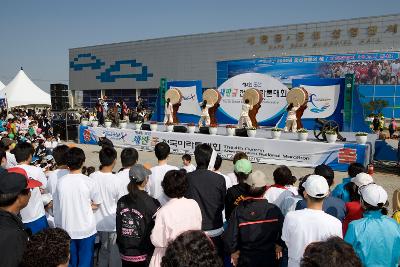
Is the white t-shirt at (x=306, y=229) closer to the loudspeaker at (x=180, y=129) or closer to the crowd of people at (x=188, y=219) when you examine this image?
the crowd of people at (x=188, y=219)

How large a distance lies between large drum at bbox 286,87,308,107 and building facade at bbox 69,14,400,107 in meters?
21.5

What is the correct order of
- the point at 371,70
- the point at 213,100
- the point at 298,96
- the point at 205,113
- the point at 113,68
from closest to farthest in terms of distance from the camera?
the point at 298,96 → the point at 205,113 → the point at 213,100 → the point at 371,70 → the point at 113,68

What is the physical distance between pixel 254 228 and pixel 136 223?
104 centimetres

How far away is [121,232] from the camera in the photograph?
3191mm

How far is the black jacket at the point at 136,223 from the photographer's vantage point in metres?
3.12

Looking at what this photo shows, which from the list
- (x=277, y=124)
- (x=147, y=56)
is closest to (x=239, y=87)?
(x=277, y=124)

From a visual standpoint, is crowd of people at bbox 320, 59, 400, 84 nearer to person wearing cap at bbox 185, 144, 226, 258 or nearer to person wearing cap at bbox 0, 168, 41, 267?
person wearing cap at bbox 185, 144, 226, 258

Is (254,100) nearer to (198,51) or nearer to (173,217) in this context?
(173,217)

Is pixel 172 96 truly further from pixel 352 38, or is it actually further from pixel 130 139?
pixel 352 38

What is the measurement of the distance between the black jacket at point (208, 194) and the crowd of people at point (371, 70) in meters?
28.4

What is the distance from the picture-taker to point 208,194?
11.8ft

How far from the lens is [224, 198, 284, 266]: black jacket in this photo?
9.94ft

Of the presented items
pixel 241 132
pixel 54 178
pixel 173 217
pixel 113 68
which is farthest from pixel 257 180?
pixel 113 68

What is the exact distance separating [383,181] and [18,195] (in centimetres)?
953
